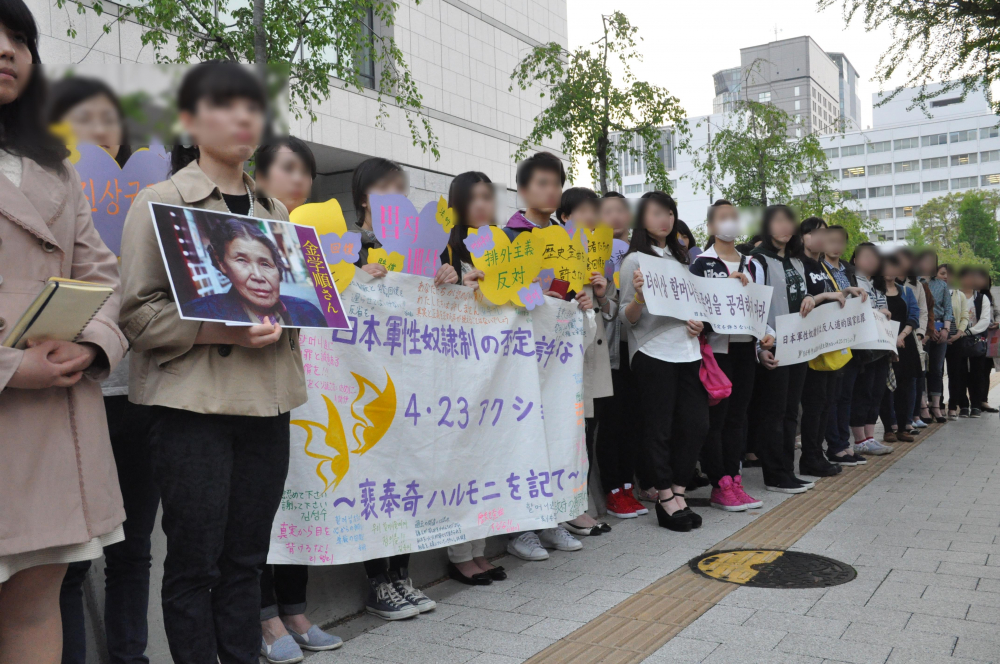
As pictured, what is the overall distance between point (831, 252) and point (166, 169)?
20.8 feet

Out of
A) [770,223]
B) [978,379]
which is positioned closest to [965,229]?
[978,379]

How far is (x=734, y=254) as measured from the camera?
5953 mm

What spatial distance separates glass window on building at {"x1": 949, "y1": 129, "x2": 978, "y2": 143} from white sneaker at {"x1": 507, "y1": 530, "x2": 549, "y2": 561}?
104 meters

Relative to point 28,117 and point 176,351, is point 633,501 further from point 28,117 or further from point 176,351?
point 28,117

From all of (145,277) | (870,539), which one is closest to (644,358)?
(870,539)

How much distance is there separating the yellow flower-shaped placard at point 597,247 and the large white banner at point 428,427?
13.8 inches

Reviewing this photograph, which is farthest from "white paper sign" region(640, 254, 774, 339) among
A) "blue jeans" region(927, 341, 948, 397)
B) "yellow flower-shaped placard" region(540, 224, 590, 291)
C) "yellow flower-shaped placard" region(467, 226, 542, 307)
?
"blue jeans" region(927, 341, 948, 397)

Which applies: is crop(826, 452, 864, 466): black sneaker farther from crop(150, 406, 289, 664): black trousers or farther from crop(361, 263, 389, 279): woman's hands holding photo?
crop(150, 406, 289, 664): black trousers

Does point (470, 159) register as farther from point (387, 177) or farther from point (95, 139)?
point (95, 139)

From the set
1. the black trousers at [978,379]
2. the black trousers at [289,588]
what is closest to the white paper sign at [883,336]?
the black trousers at [978,379]

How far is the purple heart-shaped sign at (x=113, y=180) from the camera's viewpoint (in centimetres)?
282

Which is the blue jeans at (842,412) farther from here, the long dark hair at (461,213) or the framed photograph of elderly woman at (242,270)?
the framed photograph of elderly woman at (242,270)

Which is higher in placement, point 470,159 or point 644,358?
point 470,159

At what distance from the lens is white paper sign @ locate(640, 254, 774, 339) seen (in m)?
5.09
